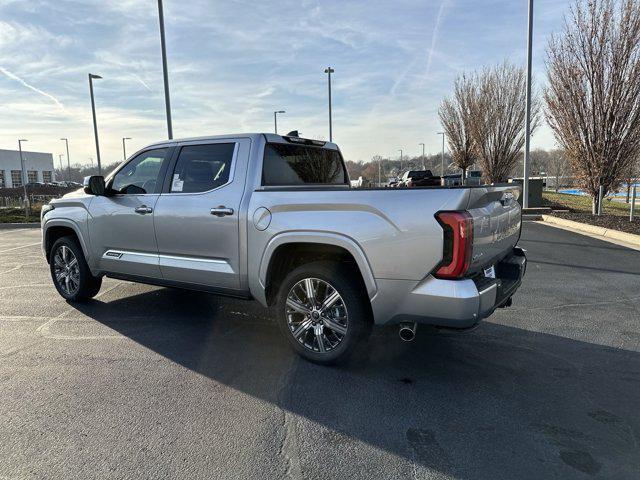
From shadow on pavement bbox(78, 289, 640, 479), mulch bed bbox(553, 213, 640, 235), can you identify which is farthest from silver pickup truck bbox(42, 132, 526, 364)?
mulch bed bbox(553, 213, 640, 235)

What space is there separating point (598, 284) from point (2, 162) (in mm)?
91715

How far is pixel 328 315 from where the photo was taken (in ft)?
12.7

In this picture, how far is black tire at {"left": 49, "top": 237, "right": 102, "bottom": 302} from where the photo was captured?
5.81m

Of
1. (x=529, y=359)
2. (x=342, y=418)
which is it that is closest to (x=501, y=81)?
(x=529, y=359)

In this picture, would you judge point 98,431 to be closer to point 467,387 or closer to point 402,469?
point 402,469

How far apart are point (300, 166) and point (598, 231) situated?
9.48 meters

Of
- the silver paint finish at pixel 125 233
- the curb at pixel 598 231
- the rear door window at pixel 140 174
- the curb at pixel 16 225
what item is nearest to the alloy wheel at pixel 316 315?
the silver paint finish at pixel 125 233

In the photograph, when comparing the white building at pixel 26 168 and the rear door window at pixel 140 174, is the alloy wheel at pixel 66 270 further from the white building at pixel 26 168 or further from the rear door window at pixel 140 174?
the white building at pixel 26 168

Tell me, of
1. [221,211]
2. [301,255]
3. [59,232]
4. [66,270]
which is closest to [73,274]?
[66,270]

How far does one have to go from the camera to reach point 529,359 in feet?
13.2

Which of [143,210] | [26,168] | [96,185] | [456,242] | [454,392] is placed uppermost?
[26,168]

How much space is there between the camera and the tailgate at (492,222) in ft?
10.6

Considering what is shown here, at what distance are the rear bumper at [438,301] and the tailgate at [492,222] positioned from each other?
178 millimetres

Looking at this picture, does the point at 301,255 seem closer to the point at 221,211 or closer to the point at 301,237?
the point at 301,237
